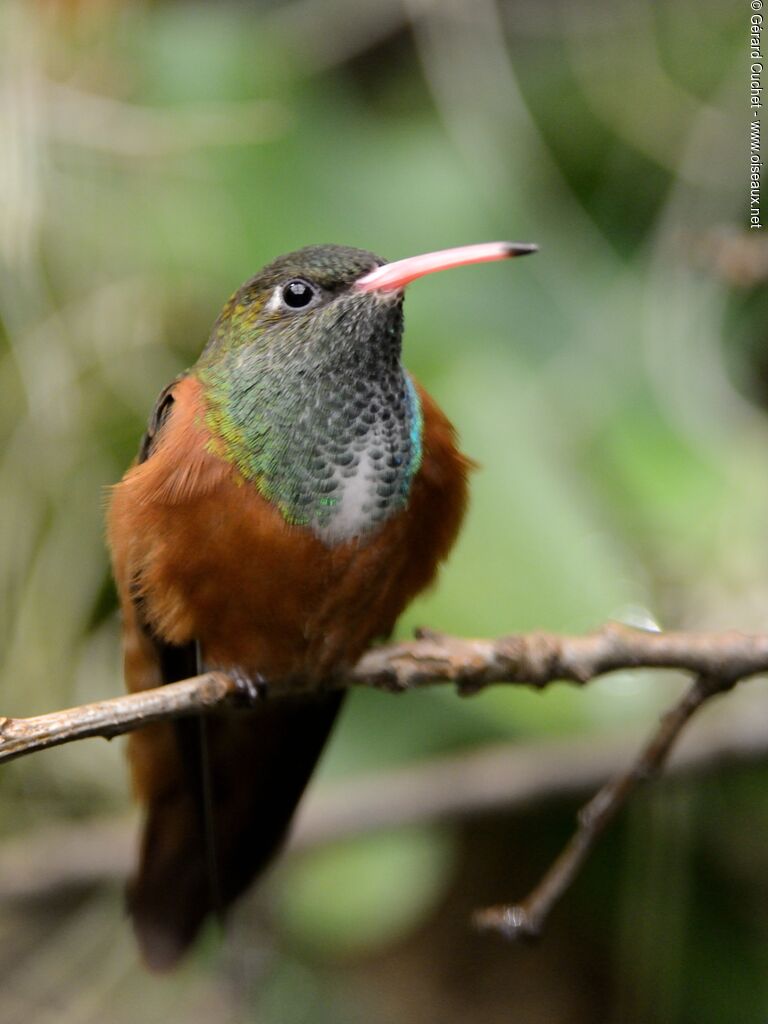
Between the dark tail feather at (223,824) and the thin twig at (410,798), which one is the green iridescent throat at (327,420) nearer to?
the dark tail feather at (223,824)

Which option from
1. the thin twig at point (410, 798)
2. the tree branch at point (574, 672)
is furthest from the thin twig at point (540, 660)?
the thin twig at point (410, 798)

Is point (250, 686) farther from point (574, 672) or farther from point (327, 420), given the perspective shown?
point (574, 672)

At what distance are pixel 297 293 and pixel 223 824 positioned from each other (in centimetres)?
116

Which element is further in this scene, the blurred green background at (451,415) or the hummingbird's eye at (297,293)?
the blurred green background at (451,415)

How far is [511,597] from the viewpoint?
9.05ft

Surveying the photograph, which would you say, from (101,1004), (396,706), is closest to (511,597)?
(396,706)

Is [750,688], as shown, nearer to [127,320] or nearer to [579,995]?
[579,995]

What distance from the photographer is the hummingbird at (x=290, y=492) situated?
6.96 feet

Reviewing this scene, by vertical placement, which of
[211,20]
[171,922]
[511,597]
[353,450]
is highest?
[211,20]

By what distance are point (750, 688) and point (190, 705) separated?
1.62 m

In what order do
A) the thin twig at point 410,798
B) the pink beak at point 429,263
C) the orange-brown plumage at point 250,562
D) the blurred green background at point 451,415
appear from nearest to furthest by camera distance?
the pink beak at point 429,263 < the orange-brown plumage at point 250,562 < the blurred green background at point 451,415 < the thin twig at point 410,798

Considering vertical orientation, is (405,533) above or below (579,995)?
above

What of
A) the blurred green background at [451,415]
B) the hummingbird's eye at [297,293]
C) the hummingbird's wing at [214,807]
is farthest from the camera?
the blurred green background at [451,415]

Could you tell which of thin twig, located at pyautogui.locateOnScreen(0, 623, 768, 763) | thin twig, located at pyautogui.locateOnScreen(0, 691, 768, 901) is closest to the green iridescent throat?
thin twig, located at pyautogui.locateOnScreen(0, 623, 768, 763)
